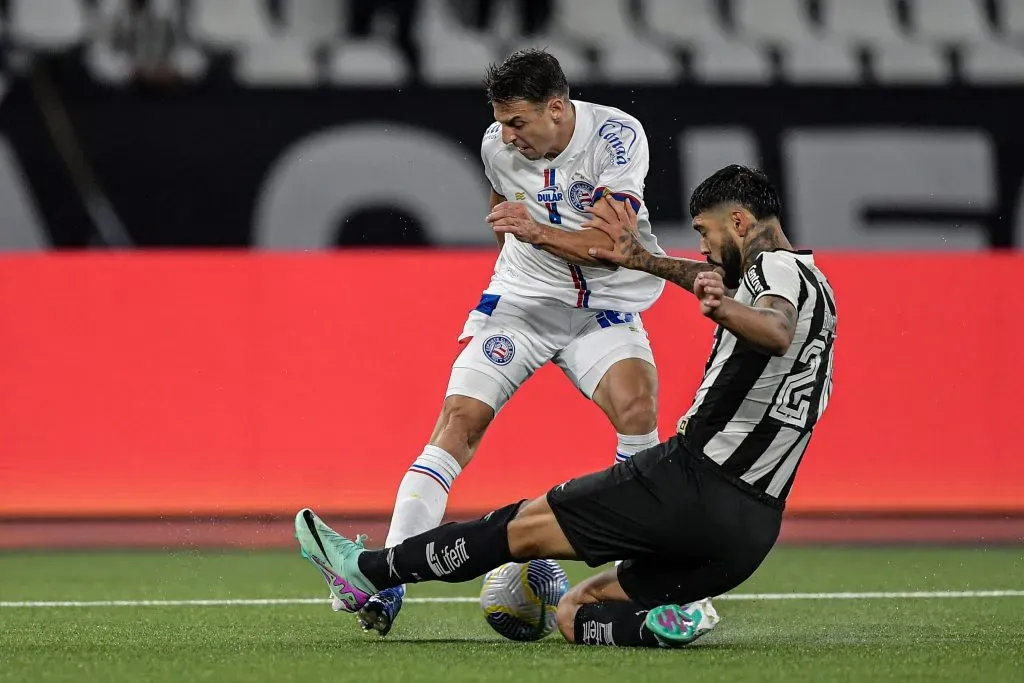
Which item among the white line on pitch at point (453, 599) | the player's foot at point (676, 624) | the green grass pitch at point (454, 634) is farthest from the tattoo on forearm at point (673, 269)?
the white line on pitch at point (453, 599)

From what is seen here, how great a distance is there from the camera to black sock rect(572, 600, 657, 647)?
4.52m

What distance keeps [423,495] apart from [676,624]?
966 millimetres

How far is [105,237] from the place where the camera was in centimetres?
1011

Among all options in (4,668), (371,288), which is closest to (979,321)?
(371,288)

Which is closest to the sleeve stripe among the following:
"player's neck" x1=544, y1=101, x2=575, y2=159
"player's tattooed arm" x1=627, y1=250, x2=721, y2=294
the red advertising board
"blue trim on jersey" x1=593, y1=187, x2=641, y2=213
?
"blue trim on jersey" x1=593, y1=187, x2=641, y2=213

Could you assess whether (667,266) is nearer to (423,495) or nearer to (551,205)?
(551,205)

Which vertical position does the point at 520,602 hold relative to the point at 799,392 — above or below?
below

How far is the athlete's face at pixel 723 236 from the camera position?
14.1ft

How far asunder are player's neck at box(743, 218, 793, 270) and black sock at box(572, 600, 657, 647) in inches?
43.5

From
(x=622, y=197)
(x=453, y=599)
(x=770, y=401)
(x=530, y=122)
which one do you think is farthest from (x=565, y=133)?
(x=453, y=599)

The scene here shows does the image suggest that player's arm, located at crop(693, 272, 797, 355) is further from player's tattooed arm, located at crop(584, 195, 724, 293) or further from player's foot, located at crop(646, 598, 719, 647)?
player's foot, located at crop(646, 598, 719, 647)

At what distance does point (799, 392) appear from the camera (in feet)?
13.8

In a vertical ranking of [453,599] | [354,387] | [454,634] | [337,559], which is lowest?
[453,599]

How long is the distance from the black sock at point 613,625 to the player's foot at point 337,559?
65 cm
